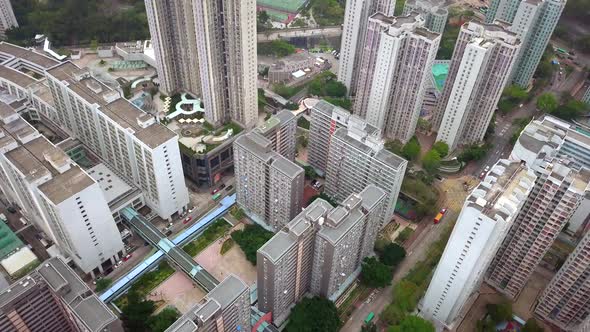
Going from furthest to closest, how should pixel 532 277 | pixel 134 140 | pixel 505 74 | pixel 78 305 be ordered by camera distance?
pixel 505 74, pixel 532 277, pixel 134 140, pixel 78 305

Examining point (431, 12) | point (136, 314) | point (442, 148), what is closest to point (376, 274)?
point (442, 148)

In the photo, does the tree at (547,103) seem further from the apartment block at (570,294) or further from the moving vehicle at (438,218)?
the apartment block at (570,294)

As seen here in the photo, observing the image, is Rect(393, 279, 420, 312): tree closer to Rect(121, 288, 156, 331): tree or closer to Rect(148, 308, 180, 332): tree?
Rect(148, 308, 180, 332): tree

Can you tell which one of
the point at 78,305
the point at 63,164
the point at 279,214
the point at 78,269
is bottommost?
the point at 78,269

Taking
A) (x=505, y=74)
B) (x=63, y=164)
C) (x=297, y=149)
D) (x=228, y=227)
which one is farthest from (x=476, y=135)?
(x=63, y=164)

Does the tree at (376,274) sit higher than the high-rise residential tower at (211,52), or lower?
lower

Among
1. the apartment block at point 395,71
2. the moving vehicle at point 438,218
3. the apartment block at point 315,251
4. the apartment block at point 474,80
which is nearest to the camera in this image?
the apartment block at point 315,251

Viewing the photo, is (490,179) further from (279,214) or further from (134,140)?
(134,140)

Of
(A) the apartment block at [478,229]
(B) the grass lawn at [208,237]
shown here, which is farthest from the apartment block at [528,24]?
(B) the grass lawn at [208,237]
